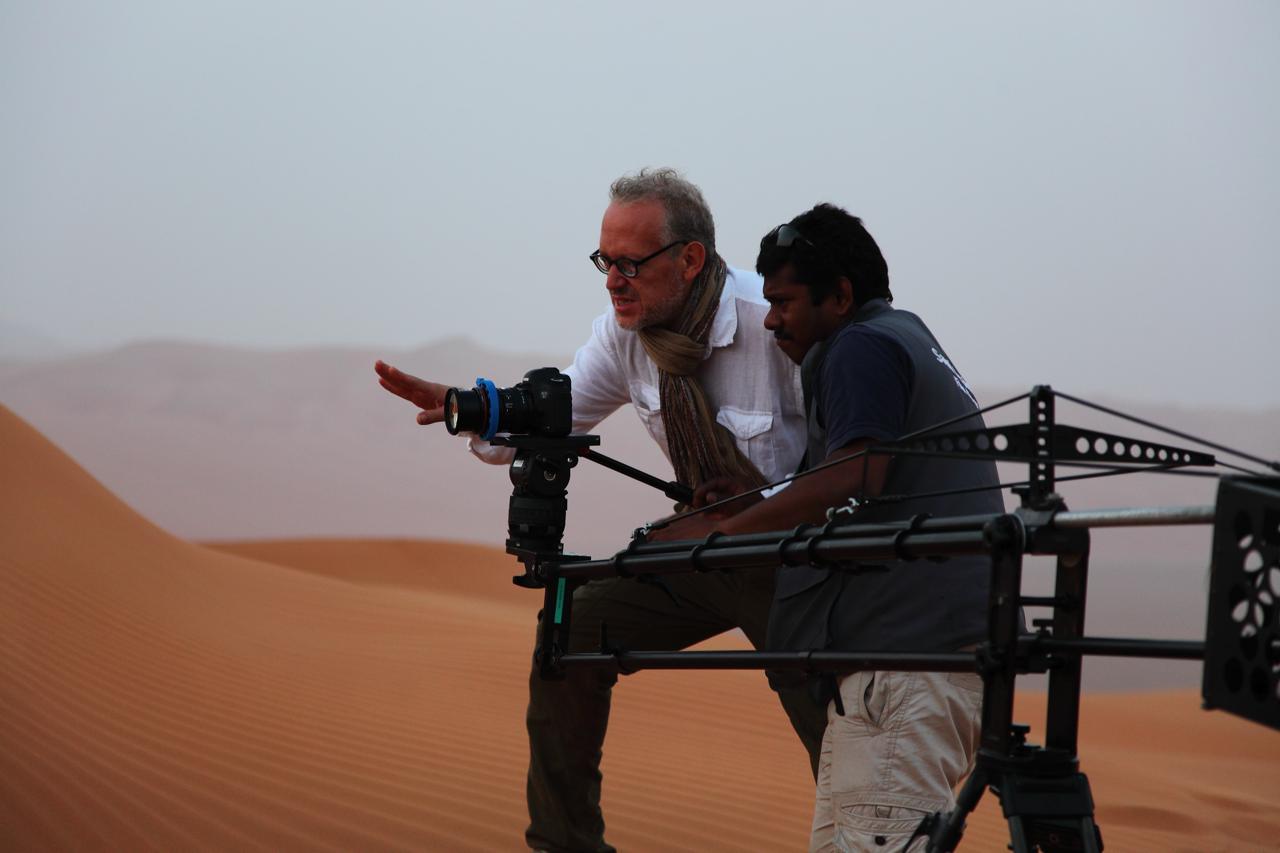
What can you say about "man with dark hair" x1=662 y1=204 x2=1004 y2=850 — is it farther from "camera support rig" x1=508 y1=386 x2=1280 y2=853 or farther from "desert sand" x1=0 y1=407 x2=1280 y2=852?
"desert sand" x1=0 y1=407 x2=1280 y2=852

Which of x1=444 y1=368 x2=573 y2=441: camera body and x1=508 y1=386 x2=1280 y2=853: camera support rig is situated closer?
x1=508 y1=386 x2=1280 y2=853: camera support rig

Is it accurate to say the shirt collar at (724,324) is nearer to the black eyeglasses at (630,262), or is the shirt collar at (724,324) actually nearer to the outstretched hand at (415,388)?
the black eyeglasses at (630,262)

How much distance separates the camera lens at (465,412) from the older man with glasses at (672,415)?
74cm

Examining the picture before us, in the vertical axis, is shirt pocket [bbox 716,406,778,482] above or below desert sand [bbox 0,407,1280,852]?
above

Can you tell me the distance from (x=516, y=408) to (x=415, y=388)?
2.11 feet

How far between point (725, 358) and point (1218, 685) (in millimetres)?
2163

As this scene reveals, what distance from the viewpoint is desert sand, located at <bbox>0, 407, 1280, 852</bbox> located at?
430cm

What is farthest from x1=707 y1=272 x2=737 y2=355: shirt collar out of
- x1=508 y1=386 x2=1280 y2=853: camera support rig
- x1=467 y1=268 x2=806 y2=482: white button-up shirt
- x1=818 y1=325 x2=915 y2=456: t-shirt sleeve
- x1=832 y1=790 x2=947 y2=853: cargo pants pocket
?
x1=508 y1=386 x2=1280 y2=853: camera support rig

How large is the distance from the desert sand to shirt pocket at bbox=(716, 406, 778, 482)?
5.11 ft

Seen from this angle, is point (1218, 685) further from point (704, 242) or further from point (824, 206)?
point (704, 242)

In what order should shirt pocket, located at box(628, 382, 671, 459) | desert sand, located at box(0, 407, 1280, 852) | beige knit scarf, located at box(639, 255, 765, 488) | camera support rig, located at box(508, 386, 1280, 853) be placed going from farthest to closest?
desert sand, located at box(0, 407, 1280, 852)
shirt pocket, located at box(628, 382, 671, 459)
beige knit scarf, located at box(639, 255, 765, 488)
camera support rig, located at box(508, 386, 1280, 853)

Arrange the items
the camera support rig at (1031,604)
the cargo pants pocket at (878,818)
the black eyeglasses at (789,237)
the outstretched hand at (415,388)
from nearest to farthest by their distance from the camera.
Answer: the camera support rig at (1031,604)
the cargo pants pocket at (878,818)
the black eyeglasses at (789,237)
the outstretched hand at (415,388)

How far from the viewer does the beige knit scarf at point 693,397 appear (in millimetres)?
3531

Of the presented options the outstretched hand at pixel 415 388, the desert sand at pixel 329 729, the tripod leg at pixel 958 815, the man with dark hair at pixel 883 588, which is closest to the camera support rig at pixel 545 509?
the man with dark hair at pixel 883 588
